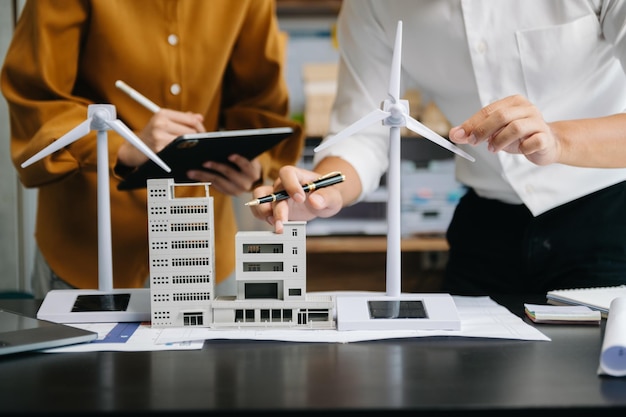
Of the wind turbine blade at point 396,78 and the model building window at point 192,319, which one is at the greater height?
the wind turbine blade at point 396,78

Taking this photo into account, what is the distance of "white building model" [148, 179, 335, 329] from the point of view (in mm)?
1090

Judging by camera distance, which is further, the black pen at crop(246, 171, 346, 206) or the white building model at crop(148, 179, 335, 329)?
the black pen at crop(246, 171, 346, 206)

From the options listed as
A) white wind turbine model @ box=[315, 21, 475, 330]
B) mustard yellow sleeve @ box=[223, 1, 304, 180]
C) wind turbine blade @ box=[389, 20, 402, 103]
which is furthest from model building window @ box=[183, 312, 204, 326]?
mustard yellow sleeve @ box=[223, 1, 304, 180]

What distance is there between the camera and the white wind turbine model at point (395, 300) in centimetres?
107

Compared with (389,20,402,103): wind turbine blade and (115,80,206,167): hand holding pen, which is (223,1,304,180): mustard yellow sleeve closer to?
(115,80,206,167): hand holding pen

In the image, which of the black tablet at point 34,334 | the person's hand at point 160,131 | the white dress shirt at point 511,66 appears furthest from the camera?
the person's hand at point 160,131

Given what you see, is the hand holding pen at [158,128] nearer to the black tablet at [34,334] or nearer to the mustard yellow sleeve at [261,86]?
the mustard yellow sleeve at [261,86]

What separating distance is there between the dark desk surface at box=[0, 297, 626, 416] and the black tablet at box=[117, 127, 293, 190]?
45 cm

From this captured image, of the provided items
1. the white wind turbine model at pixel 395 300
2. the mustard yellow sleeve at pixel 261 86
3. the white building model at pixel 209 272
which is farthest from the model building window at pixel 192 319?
the mustard yellow sleeve at pixel 261 86

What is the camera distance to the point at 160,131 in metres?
1.49

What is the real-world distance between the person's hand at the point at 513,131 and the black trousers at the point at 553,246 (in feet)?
0.98

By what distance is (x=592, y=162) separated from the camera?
116cm

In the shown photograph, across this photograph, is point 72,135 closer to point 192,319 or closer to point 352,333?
point 192,319

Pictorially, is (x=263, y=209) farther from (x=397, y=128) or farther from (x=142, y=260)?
(x=142, y=260)
